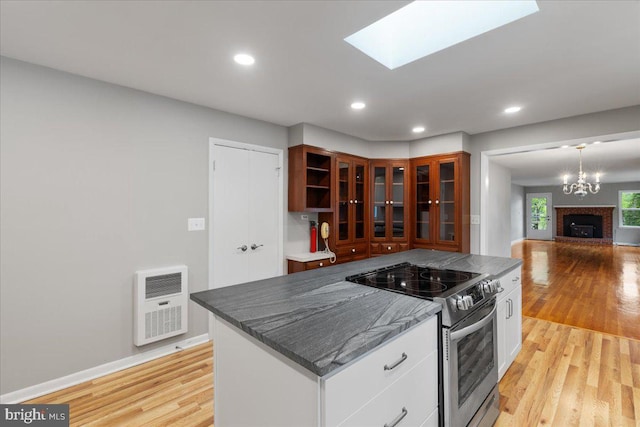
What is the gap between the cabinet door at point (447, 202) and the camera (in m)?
4.12

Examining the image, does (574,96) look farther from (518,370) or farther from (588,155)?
(588,155)

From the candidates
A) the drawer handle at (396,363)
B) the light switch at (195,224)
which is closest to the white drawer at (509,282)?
the drawer handle at (396,363)

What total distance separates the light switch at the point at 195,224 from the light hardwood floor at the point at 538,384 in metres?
1.17

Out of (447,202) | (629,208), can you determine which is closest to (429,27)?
(447,202)

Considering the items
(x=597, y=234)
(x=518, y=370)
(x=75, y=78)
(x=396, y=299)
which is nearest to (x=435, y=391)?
(x=396, y=299)

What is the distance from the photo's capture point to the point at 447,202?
423 cm

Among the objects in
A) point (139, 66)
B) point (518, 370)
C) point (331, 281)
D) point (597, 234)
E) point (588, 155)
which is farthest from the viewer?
point (597, 234)

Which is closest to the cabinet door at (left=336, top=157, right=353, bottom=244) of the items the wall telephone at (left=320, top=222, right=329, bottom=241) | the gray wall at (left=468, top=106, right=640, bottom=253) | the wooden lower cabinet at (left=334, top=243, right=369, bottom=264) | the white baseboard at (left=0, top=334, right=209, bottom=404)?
the wooden lower cabinet at (left=334, top=243, right=369, bottom=264)

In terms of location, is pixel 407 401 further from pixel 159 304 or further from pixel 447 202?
pixel 447 202

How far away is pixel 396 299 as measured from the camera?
58.6 inches

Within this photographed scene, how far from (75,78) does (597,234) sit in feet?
50.4

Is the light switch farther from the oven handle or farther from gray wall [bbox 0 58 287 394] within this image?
the oven handle

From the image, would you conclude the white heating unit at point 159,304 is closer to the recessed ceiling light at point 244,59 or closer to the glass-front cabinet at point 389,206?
the recessed ceiling light at point 244,59

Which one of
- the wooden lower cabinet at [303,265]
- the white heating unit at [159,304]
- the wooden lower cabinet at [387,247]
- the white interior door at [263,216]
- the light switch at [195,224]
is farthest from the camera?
the wooden lower cabinet at [387,247]
